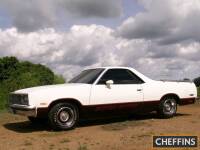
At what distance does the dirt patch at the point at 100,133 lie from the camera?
906 centimetres

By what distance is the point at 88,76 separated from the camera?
12102 millimetres

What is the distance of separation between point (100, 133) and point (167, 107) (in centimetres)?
341

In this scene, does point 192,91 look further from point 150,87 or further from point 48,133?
point 48,133

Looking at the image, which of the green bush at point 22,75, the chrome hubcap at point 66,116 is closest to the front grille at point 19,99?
the chrome hubcap at point 66,116

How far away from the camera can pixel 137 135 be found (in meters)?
9.94

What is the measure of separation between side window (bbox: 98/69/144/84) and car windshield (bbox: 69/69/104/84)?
21 cm

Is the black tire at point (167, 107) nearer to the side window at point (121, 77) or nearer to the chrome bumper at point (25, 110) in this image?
the side window at point (121, 77)

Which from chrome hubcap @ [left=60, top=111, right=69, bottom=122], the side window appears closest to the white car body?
the side window

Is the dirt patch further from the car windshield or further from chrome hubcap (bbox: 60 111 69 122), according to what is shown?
the car windshield

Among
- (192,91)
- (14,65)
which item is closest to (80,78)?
(192,91)

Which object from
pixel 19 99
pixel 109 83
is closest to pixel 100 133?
pixel 109 83

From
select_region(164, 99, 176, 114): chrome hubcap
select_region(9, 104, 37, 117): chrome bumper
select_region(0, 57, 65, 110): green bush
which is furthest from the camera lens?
select_region(0, 57, 65, 110): green bush

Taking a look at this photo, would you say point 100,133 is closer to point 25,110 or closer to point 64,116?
point 64,116

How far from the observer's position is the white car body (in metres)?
10.8
